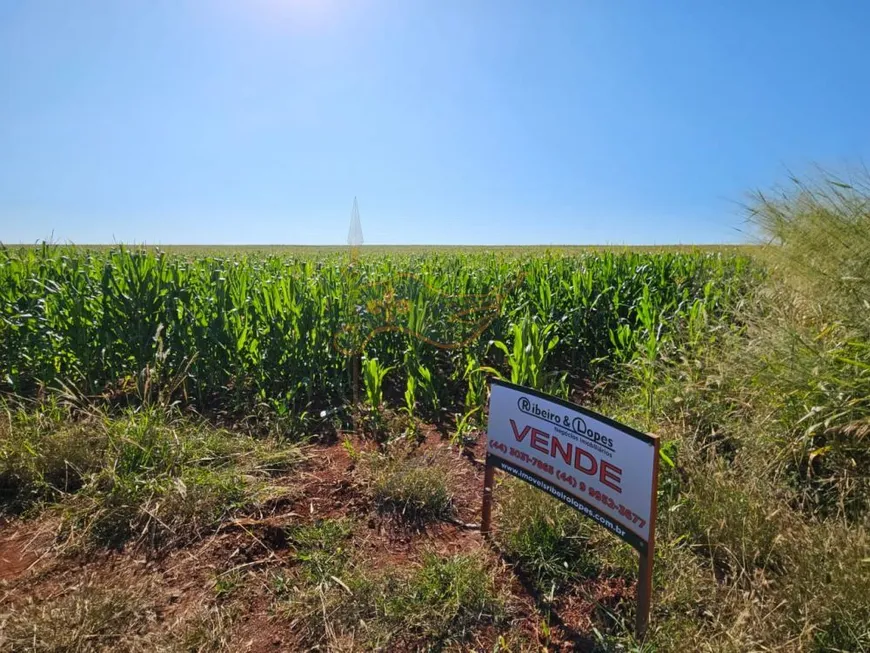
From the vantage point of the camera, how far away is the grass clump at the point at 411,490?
8.50ft

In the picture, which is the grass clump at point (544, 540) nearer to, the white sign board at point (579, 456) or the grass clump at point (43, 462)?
the white sign board at point (579, 456)

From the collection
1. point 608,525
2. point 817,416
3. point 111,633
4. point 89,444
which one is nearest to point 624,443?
point 608,525

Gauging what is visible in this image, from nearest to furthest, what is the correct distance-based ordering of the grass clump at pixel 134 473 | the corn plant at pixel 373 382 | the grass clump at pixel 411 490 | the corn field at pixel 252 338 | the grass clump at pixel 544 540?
the grass clump at pixel 544 540, the grass clump at pixel 134 473, the grass clump at pixel 411 490, the corn plant at pixel 373 382, the corn field at pixel 252 338

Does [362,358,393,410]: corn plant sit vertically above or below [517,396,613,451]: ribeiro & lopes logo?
below

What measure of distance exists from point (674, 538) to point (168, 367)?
3.85 meters

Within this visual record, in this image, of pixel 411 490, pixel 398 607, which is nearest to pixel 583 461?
pixel 398 607

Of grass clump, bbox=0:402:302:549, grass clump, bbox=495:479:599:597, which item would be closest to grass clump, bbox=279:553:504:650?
grass clump, bbox=495:479:599:597

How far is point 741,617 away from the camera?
5.52ft

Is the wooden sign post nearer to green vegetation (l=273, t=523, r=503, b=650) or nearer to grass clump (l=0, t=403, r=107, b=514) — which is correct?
green vegetation (l=273, t=523, r=503, b=650)

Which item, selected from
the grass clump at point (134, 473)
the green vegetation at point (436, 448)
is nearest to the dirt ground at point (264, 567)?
the green vegetation at point (436, 448)

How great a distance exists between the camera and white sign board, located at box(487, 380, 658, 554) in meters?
1.68

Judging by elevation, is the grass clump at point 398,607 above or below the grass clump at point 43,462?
below

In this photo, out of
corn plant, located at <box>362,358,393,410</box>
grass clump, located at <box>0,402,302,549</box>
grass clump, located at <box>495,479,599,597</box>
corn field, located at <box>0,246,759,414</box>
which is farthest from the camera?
corn field, located at <box>0,246,759,414</box>

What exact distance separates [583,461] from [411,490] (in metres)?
1.09
